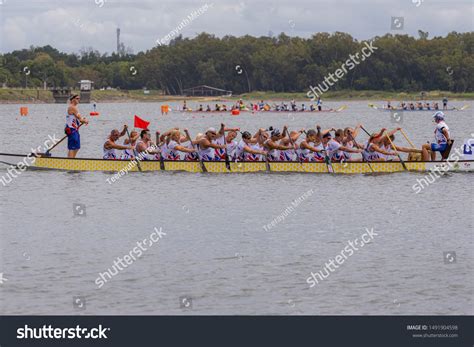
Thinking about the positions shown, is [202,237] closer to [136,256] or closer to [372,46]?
[136,256]

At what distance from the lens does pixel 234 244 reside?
785 inches

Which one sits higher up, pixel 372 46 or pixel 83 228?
pixel 372 46

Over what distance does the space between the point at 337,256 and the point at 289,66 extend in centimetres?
17261

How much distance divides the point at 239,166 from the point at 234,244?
398 inches

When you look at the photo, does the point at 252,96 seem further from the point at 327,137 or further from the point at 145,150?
the point at 327,137

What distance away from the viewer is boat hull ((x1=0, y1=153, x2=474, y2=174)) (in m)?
29.4

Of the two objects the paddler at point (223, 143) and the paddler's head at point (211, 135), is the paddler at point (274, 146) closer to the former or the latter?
the paddler at point (223, 143)

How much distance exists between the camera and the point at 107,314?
1468 centimetres

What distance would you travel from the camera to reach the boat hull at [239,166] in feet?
96.6

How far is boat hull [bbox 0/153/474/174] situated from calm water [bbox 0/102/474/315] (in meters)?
0.31

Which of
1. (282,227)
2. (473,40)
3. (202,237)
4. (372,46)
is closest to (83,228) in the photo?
(202,237)

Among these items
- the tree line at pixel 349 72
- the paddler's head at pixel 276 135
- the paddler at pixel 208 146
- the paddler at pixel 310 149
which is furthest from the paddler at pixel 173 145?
the tree line at pixel 349 72

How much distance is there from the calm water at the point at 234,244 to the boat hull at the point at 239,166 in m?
0.31
